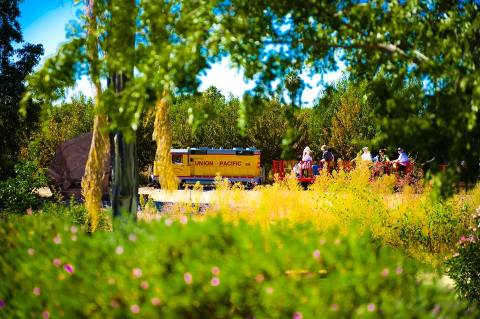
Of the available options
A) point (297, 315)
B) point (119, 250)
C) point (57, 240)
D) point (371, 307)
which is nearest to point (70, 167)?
point (57, 240)

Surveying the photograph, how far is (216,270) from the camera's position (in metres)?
2.86

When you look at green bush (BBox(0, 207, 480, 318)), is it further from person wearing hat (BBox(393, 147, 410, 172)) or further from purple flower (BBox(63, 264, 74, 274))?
person wearing hat (BBox(393, 147, 410, 172))

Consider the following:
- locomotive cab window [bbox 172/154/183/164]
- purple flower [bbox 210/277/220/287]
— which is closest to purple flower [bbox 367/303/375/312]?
purple flower [bbox 210/277/220/287]

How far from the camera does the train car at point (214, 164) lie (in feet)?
73.3

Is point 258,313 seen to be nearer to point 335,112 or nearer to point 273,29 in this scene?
point 273,29

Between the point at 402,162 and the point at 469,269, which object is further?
the point at 402,162

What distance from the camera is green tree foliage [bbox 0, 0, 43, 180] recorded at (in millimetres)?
17234

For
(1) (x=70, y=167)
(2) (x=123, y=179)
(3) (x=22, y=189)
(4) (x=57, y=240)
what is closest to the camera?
(4) (x=57, y=240)

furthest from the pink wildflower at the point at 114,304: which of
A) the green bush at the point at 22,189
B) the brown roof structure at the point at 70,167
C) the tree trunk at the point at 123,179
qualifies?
the brown roof structure at the point at 70,167

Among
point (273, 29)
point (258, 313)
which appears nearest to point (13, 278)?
point (258, 313)

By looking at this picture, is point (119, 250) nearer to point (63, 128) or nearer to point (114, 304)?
point (114, 304)

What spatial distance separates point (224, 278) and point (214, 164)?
19.7 metres

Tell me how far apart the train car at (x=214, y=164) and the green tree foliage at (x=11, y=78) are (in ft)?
21.5

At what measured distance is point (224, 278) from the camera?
9.22 ft
